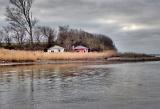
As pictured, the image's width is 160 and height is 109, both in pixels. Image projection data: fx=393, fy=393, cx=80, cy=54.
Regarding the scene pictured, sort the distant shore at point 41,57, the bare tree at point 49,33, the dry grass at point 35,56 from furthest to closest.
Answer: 1. the bare tree at point 49,33
2. the dry grass at point 35,56
3. the distant shore at point 41,57

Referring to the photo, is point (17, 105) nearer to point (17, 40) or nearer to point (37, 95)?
point (37, 95)

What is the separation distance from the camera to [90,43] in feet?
315

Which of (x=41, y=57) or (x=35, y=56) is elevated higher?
(x=35, y=56)

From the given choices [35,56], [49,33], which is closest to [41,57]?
[35,56]

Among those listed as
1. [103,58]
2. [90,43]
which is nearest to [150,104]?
[103,58]

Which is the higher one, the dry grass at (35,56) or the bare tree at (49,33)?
the bare tree at (49,33)

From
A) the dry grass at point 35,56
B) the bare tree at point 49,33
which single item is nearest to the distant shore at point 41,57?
the dry grass at point 35,56

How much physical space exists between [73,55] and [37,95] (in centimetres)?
4386

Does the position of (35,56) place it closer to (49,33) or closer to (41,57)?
(41,57)

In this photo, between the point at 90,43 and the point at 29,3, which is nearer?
the point at 29,3

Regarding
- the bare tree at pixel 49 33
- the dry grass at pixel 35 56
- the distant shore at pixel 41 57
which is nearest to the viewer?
the distant shore at pixel 41 57

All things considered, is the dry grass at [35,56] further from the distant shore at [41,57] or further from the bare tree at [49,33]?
the bare tree at [49,33]

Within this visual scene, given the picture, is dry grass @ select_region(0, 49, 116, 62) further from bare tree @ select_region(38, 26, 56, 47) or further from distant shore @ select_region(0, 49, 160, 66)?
bare tree @ select_region(38, 26, 56, 47)

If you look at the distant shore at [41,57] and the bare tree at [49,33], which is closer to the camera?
the distant shore at [41,57]
